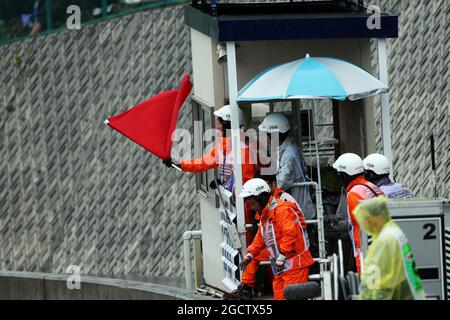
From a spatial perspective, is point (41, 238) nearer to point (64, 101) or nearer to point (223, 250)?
point (64, 101)

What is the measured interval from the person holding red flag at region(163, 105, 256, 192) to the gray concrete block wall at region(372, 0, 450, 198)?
661 centimetres

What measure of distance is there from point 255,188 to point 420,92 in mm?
8860

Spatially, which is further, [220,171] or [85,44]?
[85,44]

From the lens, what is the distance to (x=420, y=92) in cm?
2341

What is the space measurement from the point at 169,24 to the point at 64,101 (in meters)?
2.58

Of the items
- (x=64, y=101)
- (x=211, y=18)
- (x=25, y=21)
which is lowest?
(x=211, y=18)

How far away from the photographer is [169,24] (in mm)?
26859

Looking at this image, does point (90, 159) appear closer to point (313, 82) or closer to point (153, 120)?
point (153, 120)

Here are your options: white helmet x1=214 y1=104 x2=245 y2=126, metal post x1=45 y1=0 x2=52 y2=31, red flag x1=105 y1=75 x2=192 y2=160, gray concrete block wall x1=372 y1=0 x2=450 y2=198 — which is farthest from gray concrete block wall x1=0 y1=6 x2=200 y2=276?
white helmet x1=214 y1=104 x2=245 y2=126

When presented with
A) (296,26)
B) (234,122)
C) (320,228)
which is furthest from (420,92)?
(320,228)

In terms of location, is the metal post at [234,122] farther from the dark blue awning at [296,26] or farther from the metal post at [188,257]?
the metal post at [188,257]

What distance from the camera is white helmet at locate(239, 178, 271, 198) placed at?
49.3 ft
